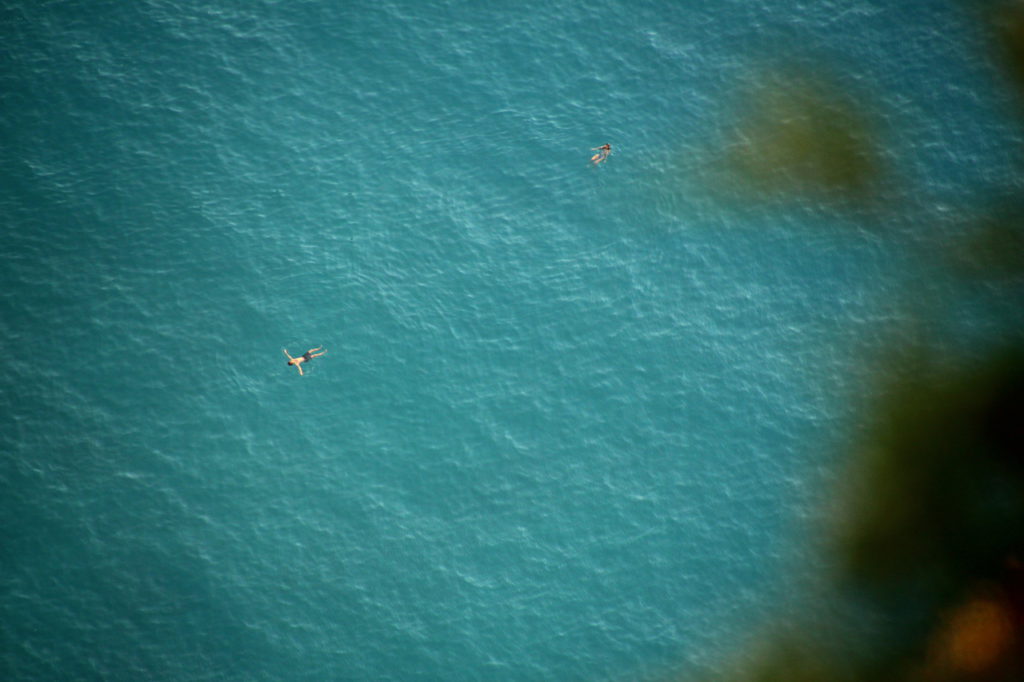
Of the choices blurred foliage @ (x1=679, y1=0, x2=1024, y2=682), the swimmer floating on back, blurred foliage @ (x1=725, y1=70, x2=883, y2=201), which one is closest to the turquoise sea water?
the swimmer floating on back

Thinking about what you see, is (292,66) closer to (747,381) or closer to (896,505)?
(747,381)

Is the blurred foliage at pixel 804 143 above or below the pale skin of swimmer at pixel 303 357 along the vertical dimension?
above

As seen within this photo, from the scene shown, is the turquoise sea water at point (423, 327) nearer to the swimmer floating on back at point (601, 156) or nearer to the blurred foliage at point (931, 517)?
the swimmer floating on back at point (601, 156)

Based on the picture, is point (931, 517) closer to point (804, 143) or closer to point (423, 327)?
point (804, 143)

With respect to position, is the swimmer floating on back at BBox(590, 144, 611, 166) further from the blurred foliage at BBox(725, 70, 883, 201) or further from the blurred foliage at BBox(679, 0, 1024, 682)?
the blurred foliage at BBox(679, 0, 1024, 682)

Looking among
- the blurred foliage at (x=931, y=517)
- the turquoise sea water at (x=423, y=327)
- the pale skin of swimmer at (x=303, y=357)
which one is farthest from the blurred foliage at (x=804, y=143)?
the pale skin of swimmer at (x=303, y=357)

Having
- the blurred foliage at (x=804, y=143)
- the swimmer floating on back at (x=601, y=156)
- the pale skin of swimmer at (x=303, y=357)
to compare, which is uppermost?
the blurred foliage at (x=804, y=143)

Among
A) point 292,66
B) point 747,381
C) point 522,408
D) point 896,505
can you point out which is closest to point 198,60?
point 292,66
